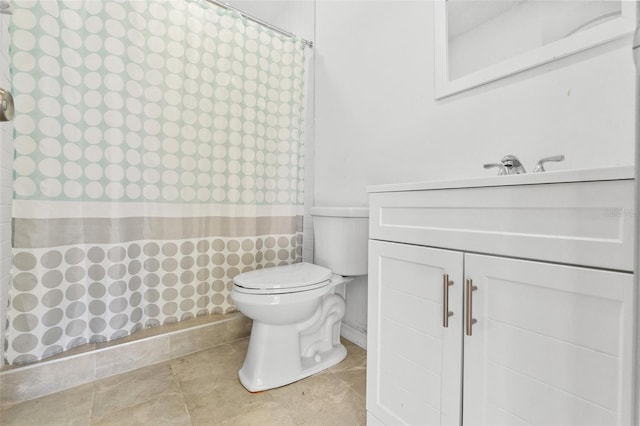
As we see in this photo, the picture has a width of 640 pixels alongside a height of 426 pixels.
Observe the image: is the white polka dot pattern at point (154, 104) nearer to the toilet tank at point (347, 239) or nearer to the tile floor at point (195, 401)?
the toilet tank at point (347, 239)

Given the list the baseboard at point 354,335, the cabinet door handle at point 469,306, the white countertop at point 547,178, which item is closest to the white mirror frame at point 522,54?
the white countertop at point 547,178

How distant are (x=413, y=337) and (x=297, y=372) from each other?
0.69 meters

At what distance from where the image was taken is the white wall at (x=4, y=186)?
111cm

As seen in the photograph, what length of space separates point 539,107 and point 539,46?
0.20 meters

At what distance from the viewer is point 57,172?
1.20 m

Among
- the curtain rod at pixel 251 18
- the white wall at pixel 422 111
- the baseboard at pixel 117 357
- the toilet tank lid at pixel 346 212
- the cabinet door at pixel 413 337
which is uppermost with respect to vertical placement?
the curtain rod at pixel 251 18

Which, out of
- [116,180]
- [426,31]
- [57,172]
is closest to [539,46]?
[426,31]

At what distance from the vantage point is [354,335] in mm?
1646

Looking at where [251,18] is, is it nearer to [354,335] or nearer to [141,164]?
[141,164]

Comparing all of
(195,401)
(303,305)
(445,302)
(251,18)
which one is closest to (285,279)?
(303,305)

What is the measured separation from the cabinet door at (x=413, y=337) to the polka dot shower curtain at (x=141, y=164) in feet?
3.24

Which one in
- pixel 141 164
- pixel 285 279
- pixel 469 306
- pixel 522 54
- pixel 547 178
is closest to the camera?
pixel 547 178

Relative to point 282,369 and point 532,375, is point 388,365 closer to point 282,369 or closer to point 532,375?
point 532,375

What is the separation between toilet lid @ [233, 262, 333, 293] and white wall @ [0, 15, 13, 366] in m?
0.86
